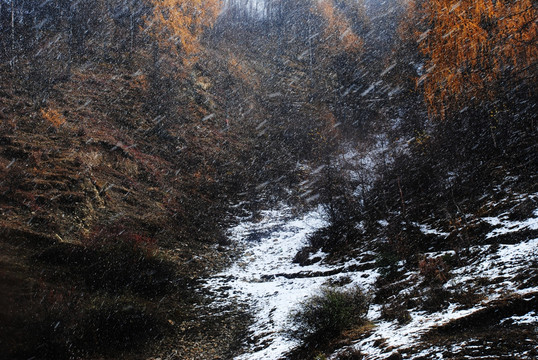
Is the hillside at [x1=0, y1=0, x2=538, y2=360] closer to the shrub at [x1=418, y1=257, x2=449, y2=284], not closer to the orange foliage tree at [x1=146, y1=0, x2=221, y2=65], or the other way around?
the shrub at [x1=418, y1=257, x2=449, y2=284]

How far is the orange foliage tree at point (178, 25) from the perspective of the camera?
87.0 feet

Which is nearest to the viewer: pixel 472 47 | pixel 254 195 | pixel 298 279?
pixel 298 279

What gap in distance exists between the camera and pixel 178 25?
93.3 feet

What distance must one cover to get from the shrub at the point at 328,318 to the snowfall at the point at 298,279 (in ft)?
1.07

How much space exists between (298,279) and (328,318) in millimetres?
4922

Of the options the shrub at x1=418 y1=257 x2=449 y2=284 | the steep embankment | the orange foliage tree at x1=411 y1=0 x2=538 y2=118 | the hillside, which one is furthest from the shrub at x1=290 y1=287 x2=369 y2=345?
the orange foliage tree at x1=411 y1=0 x2=538 y2=118

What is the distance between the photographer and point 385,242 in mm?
11086

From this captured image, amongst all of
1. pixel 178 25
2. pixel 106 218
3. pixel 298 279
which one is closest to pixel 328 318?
pixel 298 279

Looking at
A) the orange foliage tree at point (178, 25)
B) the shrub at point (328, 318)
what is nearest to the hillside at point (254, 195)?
the shrub at point (328, 318)

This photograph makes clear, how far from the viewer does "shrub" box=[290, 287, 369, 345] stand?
6.20 m

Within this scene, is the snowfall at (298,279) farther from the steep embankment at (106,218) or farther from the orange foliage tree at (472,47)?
the orange foliage tree at (472,47)

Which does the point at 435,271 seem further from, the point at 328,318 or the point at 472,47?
the point at 472,47

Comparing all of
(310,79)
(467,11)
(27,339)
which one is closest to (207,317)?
(27,339)

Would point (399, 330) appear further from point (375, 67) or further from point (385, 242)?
point (375, 67)
